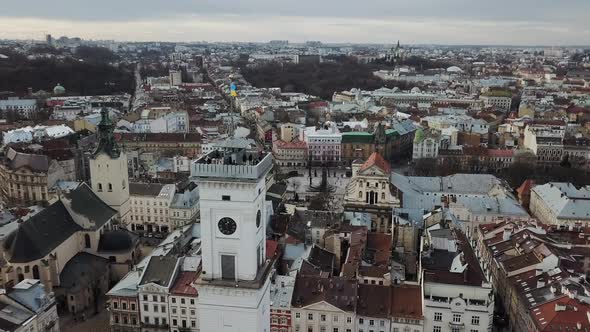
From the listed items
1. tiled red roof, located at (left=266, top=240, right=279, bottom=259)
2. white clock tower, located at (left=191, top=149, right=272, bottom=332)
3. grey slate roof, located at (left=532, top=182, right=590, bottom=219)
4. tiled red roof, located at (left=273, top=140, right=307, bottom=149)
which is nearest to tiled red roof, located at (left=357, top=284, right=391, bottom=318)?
tiled red roof, located at (left=266, top=240, right=279, bottom=259)

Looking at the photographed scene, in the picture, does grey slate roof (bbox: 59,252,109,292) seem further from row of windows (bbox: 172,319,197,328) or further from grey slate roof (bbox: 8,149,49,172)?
grey slate roof (bbox: 8,149,49,172)

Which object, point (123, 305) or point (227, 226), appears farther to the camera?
point (123, 305)

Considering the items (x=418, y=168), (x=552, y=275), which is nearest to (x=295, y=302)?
(x=552, y=275)

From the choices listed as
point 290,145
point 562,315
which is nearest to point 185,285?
point 562,315

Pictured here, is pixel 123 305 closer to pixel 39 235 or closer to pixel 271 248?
pixel 39 235

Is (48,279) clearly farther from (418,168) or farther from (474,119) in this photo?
(474,119)
